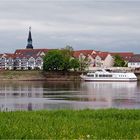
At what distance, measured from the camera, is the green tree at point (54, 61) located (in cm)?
12122

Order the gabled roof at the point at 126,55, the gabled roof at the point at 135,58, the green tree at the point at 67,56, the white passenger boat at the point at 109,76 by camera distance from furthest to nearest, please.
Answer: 1. the gabled roof at the point at 126,55
2. the gabled roof at the point at 135,58
3. the green tree at the point at 67,56
4. the white passenger boat at the point at 109,76

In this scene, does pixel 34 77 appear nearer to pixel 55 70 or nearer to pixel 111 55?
pixel 55 70

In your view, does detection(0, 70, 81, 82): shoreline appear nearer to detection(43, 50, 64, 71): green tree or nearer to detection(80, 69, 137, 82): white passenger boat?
detection(43, 50, 64, 71): green tree

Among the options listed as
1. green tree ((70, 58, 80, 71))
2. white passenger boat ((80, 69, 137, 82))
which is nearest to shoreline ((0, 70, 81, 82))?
green tree ((70, 58, 80, 71))

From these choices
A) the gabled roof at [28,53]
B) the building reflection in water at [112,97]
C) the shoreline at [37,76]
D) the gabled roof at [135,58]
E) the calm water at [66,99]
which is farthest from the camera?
the gabled roof at [28,53]

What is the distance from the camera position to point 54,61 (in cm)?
12100

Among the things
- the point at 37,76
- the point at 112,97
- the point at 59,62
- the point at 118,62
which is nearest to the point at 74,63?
the point at 59,62

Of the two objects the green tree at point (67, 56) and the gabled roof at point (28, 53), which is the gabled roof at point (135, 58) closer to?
the gabled roof at point (28, 53)

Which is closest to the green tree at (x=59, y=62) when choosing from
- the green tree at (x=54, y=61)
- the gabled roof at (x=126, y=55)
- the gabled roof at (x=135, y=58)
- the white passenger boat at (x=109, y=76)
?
the green tree at (x=54, y=61)

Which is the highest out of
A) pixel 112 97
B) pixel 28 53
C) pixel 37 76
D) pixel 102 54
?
pixel 28 53

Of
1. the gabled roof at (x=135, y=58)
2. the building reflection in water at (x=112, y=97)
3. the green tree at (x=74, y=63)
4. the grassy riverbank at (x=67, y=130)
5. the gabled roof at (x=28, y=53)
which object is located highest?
the gabled roof at (x=28, y=53)

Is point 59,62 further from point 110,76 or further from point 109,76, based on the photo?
point 110,76

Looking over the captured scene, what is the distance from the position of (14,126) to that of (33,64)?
15092 cm

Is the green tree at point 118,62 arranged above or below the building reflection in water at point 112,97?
above
